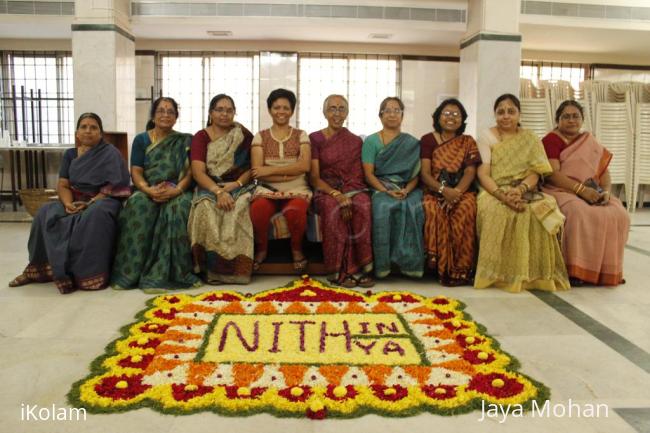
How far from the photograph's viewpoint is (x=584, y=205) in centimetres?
413

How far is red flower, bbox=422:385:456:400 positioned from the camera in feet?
7.41

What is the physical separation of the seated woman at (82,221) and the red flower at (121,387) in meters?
1.62

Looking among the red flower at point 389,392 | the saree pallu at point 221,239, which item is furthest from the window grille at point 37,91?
the red flower at point 389,392

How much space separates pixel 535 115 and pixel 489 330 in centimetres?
534

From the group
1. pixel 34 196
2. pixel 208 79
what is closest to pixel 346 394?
pixel 34 196

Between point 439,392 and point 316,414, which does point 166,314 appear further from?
A: point 439,392

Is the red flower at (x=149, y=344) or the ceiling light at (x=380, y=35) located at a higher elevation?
the ceiling light at (x=380, y=35)

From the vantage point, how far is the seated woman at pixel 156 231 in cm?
393

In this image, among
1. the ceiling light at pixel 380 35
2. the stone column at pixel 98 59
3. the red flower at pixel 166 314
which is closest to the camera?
the red flower at pixel 166 314

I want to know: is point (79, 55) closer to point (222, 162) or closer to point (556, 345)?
point (222, 162)

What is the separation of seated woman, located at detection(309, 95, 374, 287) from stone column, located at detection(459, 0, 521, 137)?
2.74 meters

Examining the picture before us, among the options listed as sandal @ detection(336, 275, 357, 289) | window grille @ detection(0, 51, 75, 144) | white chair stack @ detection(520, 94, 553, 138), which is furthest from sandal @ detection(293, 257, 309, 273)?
window grille @ detection(0, 51, 75, 144)

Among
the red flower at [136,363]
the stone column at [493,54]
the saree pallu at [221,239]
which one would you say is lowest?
the red flower at [136,363]

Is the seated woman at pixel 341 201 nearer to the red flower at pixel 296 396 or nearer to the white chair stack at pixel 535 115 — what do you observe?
the red flower at pixel 296 396
